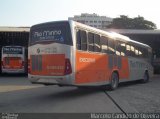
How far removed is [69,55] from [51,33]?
1.24m

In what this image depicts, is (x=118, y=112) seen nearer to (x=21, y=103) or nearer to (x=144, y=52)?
(x=21, y=103)

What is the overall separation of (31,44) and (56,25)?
1410 mm

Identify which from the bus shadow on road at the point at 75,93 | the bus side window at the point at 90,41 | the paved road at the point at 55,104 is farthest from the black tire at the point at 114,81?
the paved road at the point at 55,104

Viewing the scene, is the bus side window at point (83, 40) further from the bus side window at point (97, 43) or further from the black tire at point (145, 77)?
the black tire at point (145, 77)

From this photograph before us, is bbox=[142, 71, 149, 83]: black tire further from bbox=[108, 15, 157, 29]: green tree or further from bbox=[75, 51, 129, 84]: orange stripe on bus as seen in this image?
bbox=[108, 15, 157, 29]: green tree

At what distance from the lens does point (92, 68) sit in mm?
14000

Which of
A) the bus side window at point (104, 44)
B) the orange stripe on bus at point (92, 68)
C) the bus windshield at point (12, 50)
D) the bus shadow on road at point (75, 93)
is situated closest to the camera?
the orange stripe on bus at point (92, 68)

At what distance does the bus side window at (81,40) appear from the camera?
12.9 m

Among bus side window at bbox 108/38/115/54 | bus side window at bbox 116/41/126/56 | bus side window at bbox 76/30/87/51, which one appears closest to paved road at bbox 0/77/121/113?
bus side window at bbox 76/30/87/51

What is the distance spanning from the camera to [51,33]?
12922 mm

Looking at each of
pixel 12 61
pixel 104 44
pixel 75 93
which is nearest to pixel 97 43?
pixel 104 44

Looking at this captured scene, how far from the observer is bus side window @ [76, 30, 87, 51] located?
12.9 meters

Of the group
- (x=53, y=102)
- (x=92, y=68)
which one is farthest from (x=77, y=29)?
(x=53, y=102)

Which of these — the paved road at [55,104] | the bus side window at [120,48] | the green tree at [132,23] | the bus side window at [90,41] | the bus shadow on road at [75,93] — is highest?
the green tree at [132,23]
